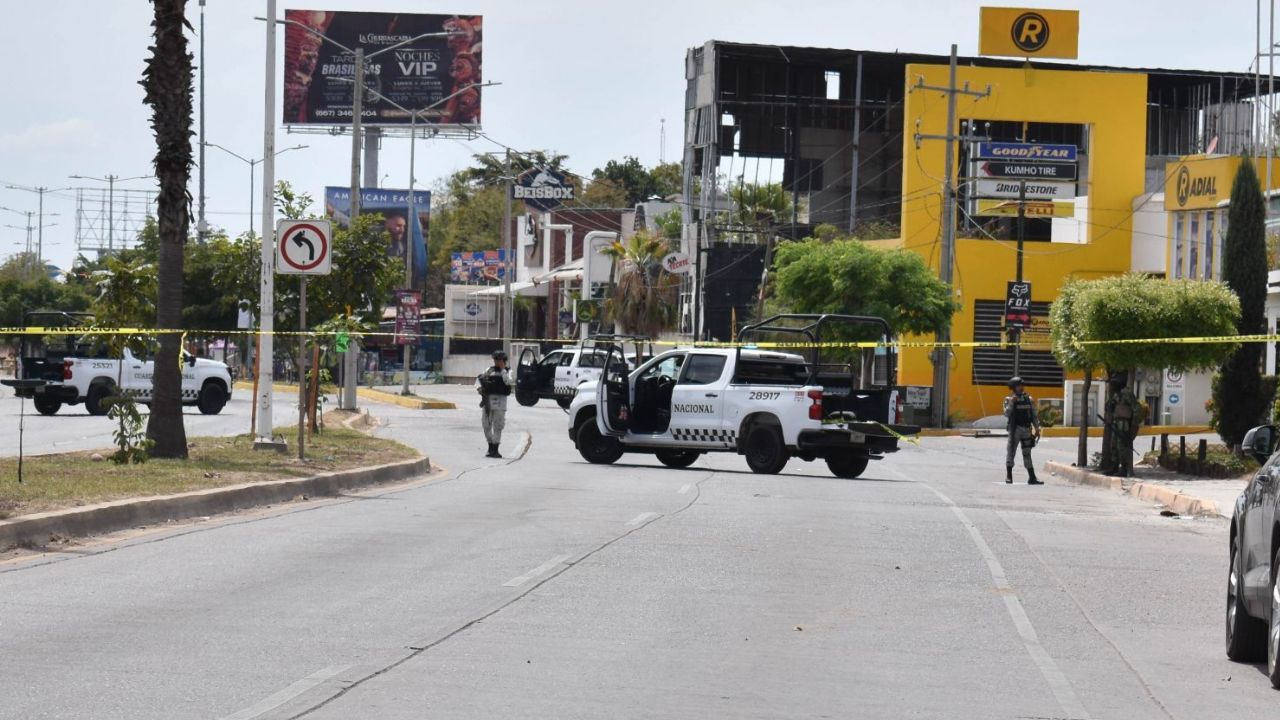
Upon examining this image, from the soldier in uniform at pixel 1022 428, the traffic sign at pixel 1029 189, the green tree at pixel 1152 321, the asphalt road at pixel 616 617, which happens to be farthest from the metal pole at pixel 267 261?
the traffic sign at pixel 1029 189

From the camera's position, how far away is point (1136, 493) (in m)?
26.4

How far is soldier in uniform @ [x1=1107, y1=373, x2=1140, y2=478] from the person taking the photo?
95.6ft

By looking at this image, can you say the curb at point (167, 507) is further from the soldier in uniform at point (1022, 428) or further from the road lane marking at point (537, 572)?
the soldier in uniform at point (1022, 428)

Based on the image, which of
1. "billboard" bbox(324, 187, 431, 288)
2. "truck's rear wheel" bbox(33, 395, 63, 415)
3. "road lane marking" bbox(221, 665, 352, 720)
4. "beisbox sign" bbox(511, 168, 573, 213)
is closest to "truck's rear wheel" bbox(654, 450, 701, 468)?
"truck's rear wheel" bbox(33, 395, 63, 415)

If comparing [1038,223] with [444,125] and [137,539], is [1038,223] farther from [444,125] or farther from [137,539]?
[137,539]

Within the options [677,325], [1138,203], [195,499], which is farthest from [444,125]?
[195,499]

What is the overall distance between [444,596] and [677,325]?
211ft

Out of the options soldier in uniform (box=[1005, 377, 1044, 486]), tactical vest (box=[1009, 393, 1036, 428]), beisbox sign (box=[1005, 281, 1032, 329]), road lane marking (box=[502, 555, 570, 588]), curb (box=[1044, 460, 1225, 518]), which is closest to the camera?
road lane marking (box=[502, 555, 570, 588])

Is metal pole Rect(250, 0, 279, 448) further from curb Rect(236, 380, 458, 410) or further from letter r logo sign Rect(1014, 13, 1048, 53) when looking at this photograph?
letter r logo sign Rect(1014, 13, 1048, 53)

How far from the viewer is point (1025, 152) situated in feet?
168

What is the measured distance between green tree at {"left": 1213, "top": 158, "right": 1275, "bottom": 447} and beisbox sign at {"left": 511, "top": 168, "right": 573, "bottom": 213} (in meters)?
60.0

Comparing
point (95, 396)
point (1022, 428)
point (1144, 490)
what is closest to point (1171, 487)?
point (1144, 490)

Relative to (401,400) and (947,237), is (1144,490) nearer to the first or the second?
(947,237)

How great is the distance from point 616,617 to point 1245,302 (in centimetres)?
2658
